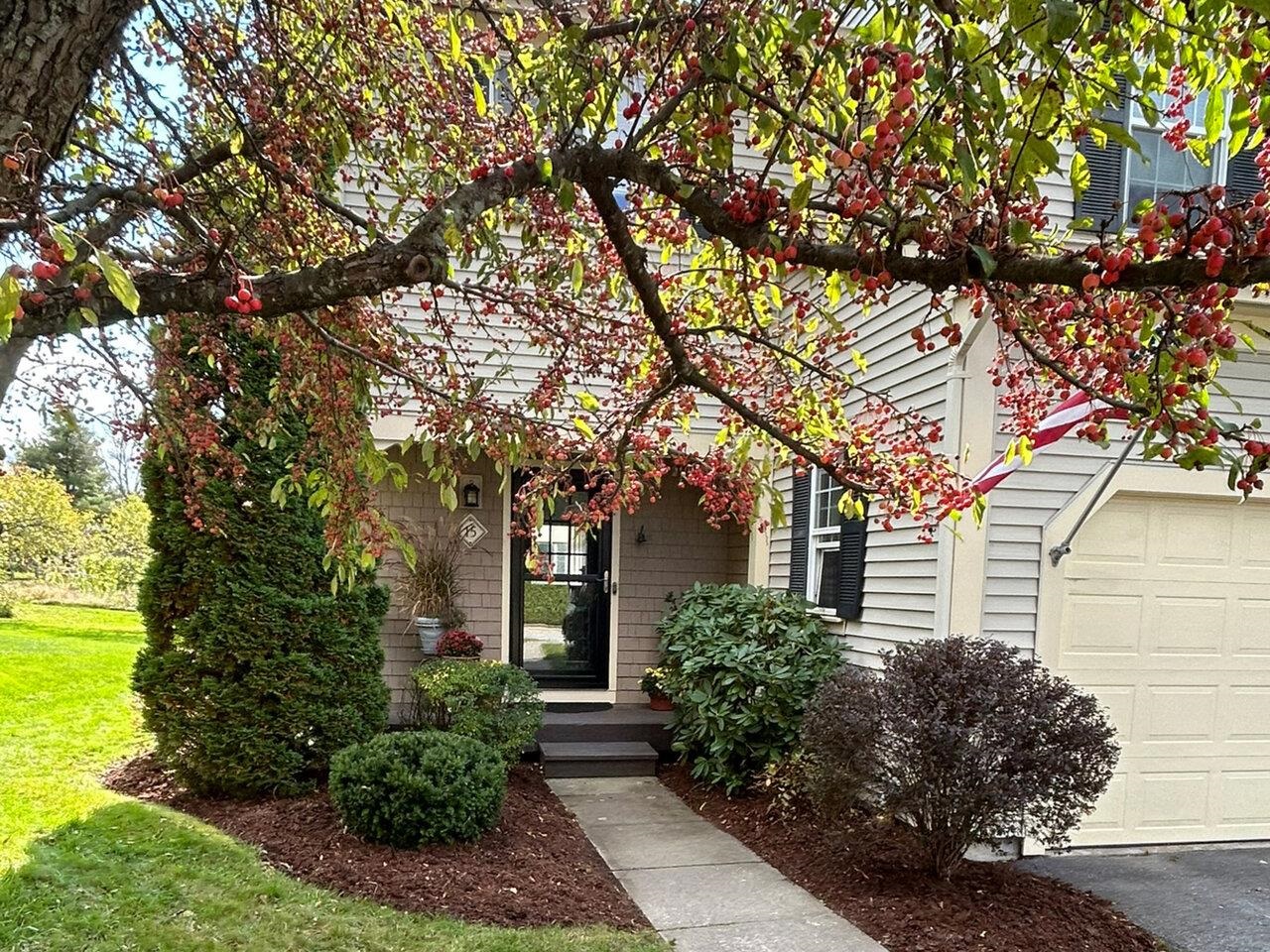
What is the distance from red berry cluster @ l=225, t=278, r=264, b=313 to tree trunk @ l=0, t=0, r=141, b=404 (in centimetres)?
42

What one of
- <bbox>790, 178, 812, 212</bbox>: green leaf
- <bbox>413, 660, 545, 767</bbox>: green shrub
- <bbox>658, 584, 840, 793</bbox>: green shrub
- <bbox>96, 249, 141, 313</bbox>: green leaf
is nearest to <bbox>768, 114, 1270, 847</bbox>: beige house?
<bbox>658, 584, 840, 793</bbox>: green shrub

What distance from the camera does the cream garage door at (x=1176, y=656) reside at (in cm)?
485

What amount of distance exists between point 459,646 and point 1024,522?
4378 mm

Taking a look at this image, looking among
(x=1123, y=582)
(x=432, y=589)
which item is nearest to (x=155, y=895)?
(x=432, y=589)

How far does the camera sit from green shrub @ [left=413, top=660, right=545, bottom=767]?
19.1 ft

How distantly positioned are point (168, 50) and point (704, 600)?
499 cm

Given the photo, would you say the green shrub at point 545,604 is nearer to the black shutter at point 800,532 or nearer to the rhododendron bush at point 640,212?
the black shutter at point 800,532

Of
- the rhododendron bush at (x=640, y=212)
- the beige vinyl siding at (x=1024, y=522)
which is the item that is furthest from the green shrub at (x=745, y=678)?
the rhododendron bush at (x=640, y=212)

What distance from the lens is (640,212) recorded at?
2.90 meters

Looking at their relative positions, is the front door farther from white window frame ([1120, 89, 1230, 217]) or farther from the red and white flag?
white window frame ([1120, 89, 1230, 217])

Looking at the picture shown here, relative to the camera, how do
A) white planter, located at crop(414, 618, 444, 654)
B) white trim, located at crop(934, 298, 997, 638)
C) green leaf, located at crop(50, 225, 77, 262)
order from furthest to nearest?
1. white planter, located at crop(414, 618, 444, 654)
2. white trim, located at crop(934, 298, 997, 638)
3. green leaf, located at crop(50, 225, 77, 262)

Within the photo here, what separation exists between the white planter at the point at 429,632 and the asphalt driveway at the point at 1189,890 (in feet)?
15.3

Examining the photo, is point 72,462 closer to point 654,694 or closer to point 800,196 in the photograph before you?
point 654,694

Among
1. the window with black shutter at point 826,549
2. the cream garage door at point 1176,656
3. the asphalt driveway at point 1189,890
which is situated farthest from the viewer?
the window with black shutter at point 826,549
